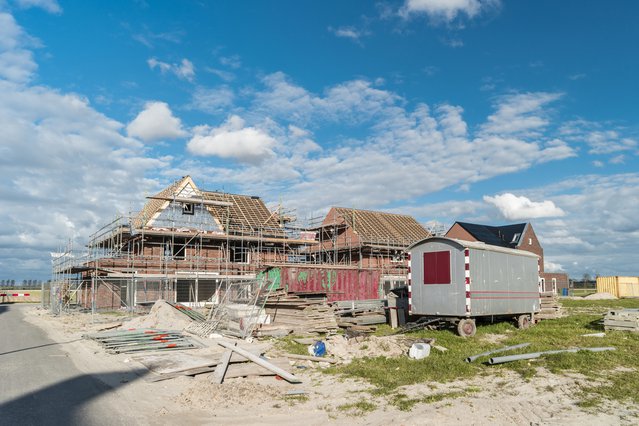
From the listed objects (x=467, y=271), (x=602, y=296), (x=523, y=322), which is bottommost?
(x=602, y=296)

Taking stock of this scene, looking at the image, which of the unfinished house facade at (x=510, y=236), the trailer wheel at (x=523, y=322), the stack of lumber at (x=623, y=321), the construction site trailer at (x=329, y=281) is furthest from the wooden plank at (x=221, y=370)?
the unfinished house facade at (x=510, y=236)

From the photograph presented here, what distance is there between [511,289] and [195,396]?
12317 mm

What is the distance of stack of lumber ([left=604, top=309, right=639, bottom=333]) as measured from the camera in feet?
53.6

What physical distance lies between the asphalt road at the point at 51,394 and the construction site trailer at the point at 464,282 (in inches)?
392

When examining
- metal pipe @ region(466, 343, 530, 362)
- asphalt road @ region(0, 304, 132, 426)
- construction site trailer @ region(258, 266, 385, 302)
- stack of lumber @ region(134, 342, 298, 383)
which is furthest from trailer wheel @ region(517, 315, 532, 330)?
asphalt road @ region(0, 304, 132, 426)

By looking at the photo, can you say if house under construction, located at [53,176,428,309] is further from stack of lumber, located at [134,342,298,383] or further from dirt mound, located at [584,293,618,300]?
dirt mound, located at [584,293,618,300]

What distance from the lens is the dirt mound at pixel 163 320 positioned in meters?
20.9

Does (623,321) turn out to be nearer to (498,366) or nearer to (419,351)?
(498,366)

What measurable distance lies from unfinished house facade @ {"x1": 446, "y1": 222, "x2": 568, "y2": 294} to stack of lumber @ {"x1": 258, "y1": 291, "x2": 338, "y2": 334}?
38969 millimetres

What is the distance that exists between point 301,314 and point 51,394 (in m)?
9.74

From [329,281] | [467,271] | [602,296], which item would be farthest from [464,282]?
[602,296]

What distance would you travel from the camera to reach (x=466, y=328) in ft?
50.0

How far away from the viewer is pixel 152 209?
3862 centimetres

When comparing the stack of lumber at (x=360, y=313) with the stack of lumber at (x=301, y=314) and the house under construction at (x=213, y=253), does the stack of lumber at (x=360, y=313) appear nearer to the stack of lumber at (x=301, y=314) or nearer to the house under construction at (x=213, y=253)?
the stack of lumber at (x=301, y=314)
